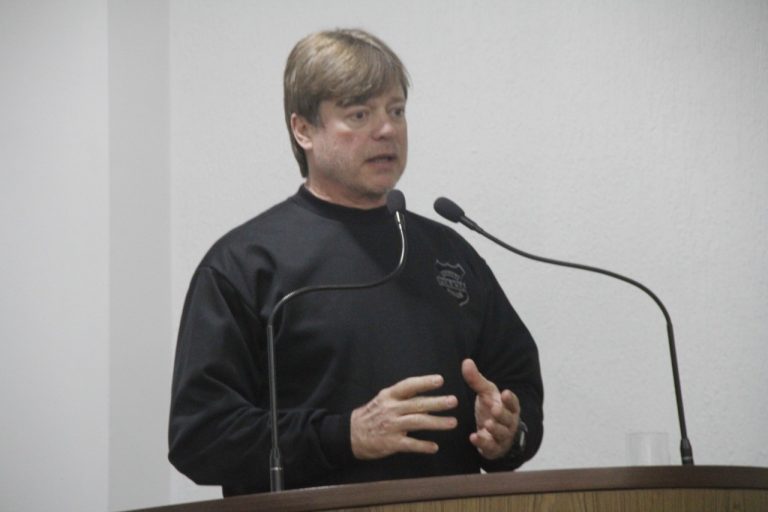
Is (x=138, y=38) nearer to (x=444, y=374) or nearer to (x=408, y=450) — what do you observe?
(x=444, y=374)

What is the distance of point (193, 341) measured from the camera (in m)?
2.51

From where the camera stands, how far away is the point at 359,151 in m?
2.76

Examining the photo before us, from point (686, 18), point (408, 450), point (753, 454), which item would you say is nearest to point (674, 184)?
point (686, 18)

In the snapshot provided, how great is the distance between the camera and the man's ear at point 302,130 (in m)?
2.82

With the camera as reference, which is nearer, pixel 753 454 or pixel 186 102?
pixel 753 454

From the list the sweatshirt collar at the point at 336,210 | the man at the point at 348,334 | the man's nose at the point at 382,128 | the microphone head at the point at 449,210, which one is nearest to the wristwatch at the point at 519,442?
the man at the point at 348,334

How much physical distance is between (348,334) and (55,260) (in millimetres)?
1034

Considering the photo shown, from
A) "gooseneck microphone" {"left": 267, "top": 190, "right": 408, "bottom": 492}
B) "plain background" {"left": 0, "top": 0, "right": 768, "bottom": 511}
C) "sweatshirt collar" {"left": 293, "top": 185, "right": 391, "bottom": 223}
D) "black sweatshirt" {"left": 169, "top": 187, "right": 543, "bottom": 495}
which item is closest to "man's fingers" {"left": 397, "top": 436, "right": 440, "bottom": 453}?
"black sweatshirt" {"left": 169, "top": 187, "right": 543, "bottom": 495}

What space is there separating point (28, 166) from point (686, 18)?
5.51 ft

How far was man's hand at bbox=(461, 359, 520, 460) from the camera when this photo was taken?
95.8 inches

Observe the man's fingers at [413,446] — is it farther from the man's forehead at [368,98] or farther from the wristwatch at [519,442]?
the man's forehead at [368,98]

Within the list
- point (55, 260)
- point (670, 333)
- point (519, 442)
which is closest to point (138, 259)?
point (55, 260)

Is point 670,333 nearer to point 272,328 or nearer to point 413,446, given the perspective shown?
point 413,446

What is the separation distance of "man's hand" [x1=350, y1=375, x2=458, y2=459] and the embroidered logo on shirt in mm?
444
